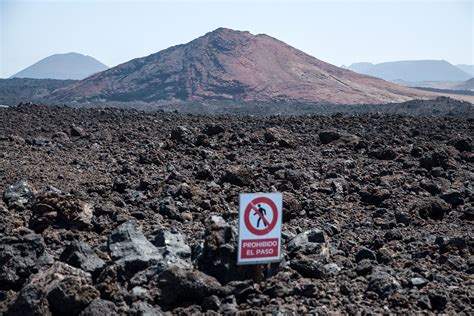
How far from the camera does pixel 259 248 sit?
4.64 metres

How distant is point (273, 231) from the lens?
4695mm

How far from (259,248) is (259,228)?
0.56 feet

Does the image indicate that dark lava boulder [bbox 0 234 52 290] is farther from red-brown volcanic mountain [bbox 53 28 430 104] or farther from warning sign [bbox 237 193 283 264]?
red-brown volcanic mountain [bbox 53 28 430 104]

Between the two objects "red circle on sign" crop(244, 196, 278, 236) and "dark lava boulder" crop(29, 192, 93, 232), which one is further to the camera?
"dark lava boulder" crop(29, 192, 93, 232)

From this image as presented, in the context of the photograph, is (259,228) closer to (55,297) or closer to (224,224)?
(224,224)

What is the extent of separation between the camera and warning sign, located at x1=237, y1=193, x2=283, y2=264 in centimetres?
455

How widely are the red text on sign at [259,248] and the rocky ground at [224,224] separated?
0.85ft

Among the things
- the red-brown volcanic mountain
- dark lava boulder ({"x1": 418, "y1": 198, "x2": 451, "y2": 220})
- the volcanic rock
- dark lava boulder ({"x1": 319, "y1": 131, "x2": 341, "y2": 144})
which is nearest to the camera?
the volcanic rock

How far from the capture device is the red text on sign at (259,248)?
15.0 ft

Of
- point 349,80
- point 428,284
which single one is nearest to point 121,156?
point 428,284

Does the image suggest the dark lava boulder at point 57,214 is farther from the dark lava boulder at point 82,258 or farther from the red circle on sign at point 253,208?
the red circle on sign at point 253,208

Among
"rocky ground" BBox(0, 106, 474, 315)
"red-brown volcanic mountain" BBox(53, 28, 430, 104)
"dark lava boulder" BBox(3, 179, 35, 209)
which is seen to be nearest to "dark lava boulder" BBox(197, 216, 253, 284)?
"rocky ground" BBox(0, 106, 474, 315)

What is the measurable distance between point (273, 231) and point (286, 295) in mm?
543

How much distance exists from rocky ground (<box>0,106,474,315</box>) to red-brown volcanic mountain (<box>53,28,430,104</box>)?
1628 inches
